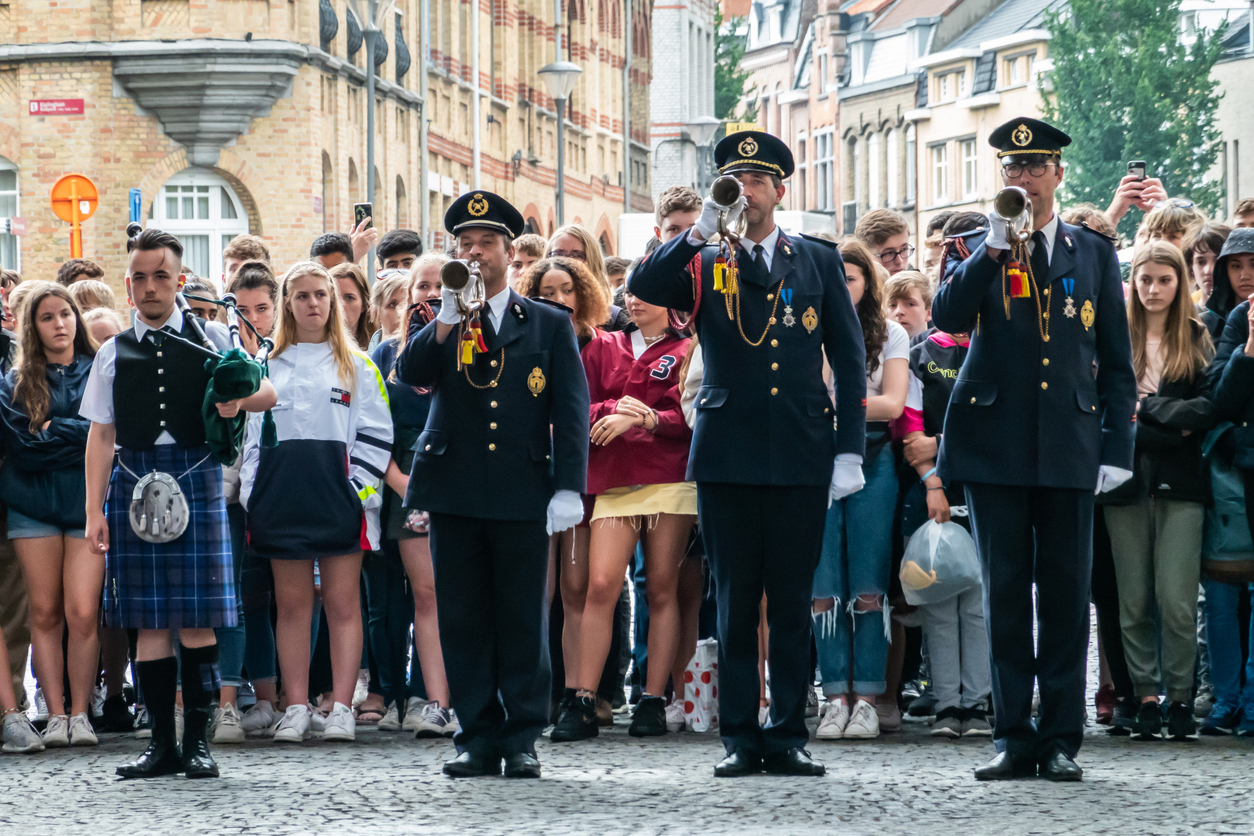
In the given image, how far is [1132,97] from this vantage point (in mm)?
63969

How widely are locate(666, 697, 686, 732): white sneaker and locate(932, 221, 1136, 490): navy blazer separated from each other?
1.99 metres

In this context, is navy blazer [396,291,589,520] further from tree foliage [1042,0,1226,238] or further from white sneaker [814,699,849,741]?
tree foliage [1042,0,1226,238]

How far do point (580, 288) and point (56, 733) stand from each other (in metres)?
2.92

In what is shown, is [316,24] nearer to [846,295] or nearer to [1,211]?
[1,211]

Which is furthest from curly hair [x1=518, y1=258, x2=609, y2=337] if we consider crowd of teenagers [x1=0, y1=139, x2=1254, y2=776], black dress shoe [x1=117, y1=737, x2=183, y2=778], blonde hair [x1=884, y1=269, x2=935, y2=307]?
black dress shoe [x1=117, y1=737, x2=183, y2=778]

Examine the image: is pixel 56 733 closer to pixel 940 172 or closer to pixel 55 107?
pixel 55 107

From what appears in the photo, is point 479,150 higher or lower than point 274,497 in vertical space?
higher

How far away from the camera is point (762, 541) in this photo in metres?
8.02

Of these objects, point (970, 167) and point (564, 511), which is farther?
point (970, 167)

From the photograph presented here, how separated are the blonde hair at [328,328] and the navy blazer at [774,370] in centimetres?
189

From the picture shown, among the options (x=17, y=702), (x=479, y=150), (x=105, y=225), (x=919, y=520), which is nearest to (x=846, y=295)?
(x=919, y=520)

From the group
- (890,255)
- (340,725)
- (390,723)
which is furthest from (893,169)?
(340,725)

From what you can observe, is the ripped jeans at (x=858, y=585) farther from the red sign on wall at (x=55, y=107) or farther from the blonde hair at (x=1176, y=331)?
the red sign on wall at (x=55, y=107)

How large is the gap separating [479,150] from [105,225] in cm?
1257
